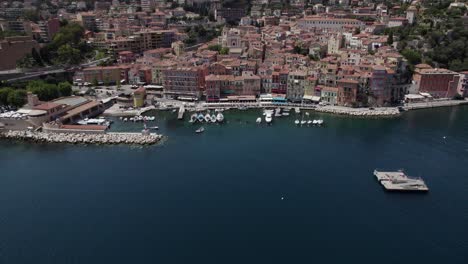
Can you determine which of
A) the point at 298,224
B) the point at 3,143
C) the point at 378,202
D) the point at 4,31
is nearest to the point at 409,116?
the point at 378,202

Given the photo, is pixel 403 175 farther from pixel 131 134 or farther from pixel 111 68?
pixel 111 68

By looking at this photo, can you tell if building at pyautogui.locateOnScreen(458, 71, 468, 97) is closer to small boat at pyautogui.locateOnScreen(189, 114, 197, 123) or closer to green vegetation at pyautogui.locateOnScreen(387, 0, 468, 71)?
green vegetation at pyautogui.locateOnScreen(387, 0, 468, 71)

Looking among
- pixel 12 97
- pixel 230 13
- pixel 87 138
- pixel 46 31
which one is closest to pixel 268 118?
pixel 87 138

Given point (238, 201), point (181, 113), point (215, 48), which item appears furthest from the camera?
point (215, 48)

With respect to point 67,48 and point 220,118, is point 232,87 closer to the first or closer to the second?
point 220,118

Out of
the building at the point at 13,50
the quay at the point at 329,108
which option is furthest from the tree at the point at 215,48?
the building at the point at 13,50

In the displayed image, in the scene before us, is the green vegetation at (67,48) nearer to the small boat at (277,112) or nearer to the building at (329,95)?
the small boat at (277,112)

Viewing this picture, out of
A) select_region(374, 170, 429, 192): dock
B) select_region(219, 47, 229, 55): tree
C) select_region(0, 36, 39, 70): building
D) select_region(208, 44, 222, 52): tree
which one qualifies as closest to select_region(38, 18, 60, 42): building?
select_region(0, 36, 39, 70): building
